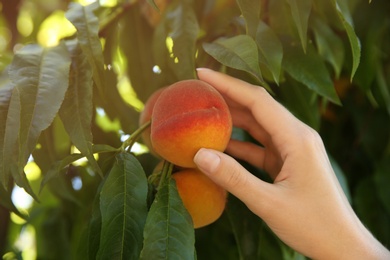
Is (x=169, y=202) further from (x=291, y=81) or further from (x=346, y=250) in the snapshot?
(x=291, y=81)

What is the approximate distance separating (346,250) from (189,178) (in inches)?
8.8

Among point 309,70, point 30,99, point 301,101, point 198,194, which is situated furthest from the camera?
point 301,101

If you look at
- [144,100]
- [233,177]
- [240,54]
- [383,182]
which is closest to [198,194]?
[233,177]

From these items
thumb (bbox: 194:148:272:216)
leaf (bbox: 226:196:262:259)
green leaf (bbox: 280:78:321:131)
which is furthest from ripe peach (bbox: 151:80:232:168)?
green leaf (bbox: 280:78:321:131)

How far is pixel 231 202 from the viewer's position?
851mm

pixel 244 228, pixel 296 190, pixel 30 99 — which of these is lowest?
pixel 244 228

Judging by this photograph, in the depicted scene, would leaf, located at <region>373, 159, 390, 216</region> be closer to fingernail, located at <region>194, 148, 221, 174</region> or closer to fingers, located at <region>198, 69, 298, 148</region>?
fingers, located at <region>198, 69, 298, 148</region>

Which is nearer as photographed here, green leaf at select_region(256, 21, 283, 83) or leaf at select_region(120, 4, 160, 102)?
green leaf at select_region(256, 21, 283, 83)

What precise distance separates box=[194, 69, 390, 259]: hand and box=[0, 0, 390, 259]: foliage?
0.20 feet

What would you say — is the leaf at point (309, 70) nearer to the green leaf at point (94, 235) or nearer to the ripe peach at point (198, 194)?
the ripe peach at point (198, 194)

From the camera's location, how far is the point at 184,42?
847 mm

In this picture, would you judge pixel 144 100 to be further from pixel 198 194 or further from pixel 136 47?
pixel 198 194

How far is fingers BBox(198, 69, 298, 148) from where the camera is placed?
→ 0.78m

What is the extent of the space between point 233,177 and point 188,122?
0.09m
